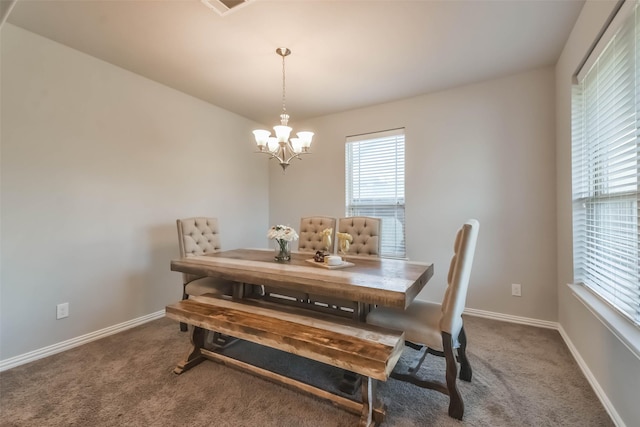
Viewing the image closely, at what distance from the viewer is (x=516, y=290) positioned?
2879 mm

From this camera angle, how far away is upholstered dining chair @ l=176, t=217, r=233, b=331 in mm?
2613

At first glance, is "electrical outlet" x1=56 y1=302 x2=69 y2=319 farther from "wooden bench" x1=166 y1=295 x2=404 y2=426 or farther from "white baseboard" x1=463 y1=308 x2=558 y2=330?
"white baseboard" x1=463 y1=308 x2=558 y2=330

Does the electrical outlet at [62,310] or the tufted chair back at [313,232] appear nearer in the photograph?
the electrical outlet at [62,310]

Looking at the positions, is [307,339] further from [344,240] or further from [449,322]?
[344,240]

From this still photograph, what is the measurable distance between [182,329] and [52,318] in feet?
3.30

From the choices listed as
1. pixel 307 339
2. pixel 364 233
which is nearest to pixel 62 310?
pixel 307 339

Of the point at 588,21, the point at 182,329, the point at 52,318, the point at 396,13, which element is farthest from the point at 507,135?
the point at 52,318

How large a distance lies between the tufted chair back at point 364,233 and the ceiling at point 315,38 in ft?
5.00

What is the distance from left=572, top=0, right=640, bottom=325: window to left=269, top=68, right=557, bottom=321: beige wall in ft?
1.83

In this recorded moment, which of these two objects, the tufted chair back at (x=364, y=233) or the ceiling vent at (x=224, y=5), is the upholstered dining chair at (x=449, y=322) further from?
the ceiling vent at (x=224, y=5)

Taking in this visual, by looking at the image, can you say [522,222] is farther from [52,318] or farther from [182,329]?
[52,318]

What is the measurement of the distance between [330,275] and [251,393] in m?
0.90

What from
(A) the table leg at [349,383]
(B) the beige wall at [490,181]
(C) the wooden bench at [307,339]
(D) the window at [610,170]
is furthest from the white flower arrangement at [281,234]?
(D) the window at [610,170]

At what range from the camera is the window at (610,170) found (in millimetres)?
1468
